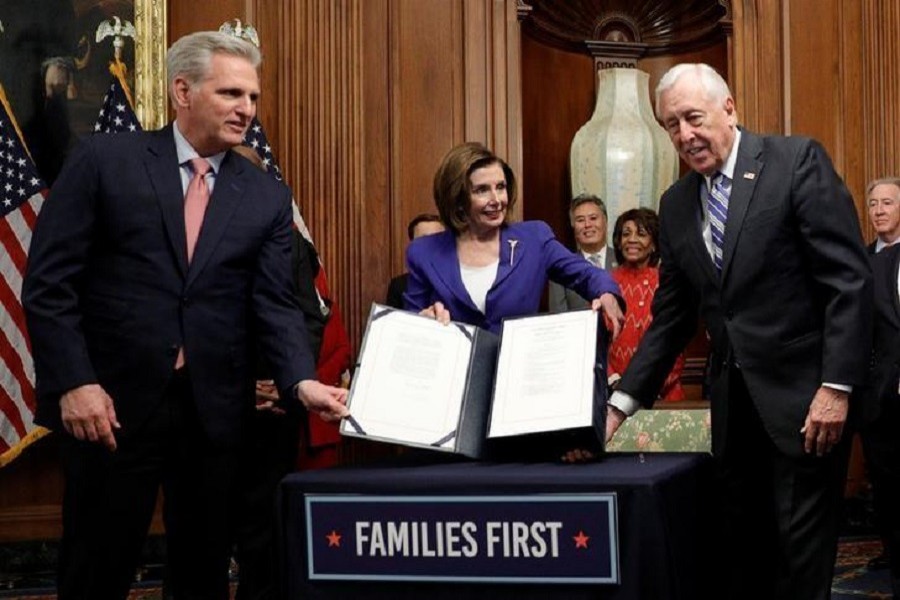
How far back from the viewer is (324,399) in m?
2.90

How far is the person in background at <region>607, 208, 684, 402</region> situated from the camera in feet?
18.1

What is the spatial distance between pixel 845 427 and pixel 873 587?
253 cm

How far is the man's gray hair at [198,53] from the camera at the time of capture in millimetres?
2908

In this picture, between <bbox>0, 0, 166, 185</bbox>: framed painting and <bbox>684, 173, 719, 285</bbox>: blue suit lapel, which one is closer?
<bbox>684, 173, 719, 285</bbox>: blue suit lapel

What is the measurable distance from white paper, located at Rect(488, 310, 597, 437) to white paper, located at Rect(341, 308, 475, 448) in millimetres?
99

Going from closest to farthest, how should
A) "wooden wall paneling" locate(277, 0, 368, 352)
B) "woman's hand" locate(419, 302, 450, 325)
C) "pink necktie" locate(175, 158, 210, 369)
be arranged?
"pink necktie" locate(175, 158, 210, 369)
"woman's hand" locate(419, 302, 450, 325)
"wooden wall paneling" locate(277, 0, 368, 352)

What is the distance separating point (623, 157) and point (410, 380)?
13.0 feet

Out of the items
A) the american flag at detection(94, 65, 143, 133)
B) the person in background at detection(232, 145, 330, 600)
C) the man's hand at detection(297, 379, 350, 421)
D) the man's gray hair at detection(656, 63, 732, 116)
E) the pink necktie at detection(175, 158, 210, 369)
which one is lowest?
the person in background at detection(232, 145, 330, 600)

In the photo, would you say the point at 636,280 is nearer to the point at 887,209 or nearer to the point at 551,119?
the point at 887,209

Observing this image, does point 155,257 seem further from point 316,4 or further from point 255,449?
point 316,4

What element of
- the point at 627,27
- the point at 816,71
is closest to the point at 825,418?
the point at 816,71

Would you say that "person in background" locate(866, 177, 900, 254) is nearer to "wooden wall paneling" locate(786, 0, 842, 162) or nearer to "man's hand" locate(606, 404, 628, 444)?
"wooden wall paneling" locate(786, 0, 842, 162)

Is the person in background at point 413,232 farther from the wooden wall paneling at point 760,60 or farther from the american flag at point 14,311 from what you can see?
the wooden wall paneling at point 760,60

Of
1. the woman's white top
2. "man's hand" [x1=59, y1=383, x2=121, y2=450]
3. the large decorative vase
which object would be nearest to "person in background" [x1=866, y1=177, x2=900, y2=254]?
the large decorative vase
